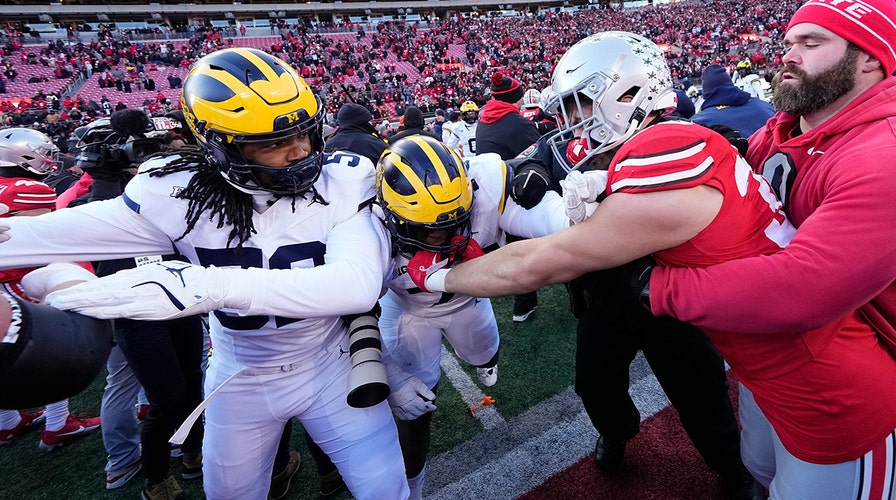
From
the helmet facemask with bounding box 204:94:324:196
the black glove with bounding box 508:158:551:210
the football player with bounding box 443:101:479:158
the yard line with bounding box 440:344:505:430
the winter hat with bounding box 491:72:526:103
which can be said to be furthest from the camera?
the football player with bounding box 443:101:479:158

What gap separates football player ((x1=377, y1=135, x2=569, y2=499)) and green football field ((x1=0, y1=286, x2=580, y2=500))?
0.52m

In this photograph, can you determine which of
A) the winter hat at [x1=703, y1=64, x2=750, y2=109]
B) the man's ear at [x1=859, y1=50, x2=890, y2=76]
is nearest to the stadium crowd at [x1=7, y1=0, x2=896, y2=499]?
the man's ear at [x1=859, y1=50, x2=890, y2=76]

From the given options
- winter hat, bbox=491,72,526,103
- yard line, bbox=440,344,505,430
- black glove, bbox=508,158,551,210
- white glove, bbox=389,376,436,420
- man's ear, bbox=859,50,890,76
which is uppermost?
man's ear, bbox=859,50,890,76

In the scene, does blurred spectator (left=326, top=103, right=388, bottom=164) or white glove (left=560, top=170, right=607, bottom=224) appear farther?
blurred spectator (left=326, top=103, right=388, bottom=164)

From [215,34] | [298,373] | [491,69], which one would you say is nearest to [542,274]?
[298,373]

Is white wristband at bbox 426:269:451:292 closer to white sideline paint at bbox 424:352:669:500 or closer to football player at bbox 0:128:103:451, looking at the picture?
football player at bbox 0:128:103:451

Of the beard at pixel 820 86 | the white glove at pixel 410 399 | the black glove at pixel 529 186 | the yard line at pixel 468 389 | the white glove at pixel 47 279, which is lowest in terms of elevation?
the yard line at pixel 468 389

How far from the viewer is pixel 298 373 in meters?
2.04

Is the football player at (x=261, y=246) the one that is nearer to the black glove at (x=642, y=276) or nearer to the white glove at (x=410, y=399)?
the white glove at (x=410, y=399)

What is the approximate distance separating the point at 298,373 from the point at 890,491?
2114mm

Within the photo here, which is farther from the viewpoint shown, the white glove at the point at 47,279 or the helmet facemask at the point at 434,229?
the helmet facemask at the point at 434,229

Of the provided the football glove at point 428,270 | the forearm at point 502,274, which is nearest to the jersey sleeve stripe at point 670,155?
the forearm at point 502,274

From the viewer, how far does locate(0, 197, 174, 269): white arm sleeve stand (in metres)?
1.62

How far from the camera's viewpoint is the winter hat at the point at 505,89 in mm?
4945
